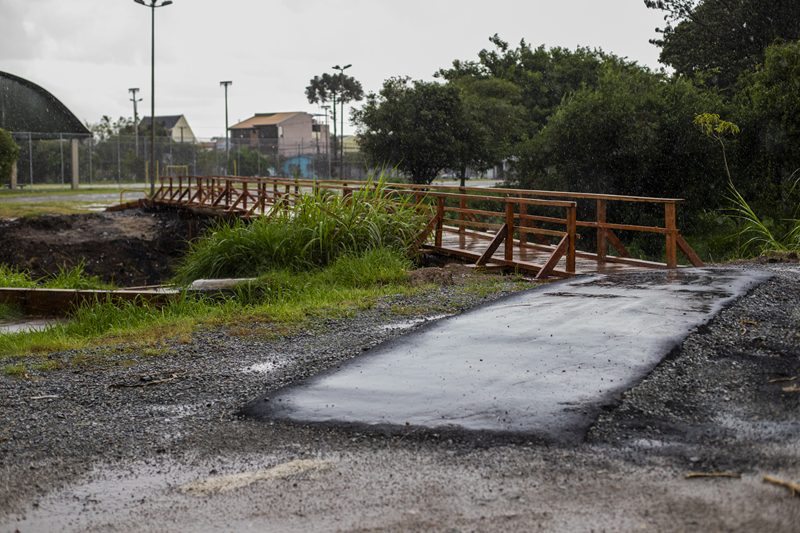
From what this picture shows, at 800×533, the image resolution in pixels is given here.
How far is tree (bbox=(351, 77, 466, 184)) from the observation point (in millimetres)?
35062

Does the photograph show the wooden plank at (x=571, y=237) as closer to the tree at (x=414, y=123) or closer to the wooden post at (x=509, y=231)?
the wooden post at (x=509, y=231)

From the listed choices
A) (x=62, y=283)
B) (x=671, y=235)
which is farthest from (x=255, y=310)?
(x=62, y=283)

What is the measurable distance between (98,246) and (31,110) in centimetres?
2746

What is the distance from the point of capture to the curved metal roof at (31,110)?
4119 centimetres

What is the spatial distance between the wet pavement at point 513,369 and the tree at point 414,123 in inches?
1126

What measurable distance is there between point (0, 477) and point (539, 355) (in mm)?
3518

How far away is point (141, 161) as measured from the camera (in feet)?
155

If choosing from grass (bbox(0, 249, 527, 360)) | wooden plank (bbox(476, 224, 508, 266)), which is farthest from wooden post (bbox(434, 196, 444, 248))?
wooden plank (bbox(476, 224, 508, 266))

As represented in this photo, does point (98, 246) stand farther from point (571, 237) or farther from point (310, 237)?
point (571, 237)

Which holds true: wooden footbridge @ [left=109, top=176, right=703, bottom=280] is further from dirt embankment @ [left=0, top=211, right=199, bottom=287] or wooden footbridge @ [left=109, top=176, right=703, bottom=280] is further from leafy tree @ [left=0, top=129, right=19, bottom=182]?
leafy tree @ [left=0, top=129, right=19, bottom=182]

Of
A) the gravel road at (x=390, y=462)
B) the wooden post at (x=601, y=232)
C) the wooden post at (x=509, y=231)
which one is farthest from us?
the wooden post at (x=509, y=231)

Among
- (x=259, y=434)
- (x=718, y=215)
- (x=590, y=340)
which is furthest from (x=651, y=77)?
(x=259, y=434)

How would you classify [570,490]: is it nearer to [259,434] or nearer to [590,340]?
[259,434]

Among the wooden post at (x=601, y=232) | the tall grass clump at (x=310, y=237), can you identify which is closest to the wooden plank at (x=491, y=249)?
the wooden post at (x=601, y=232)
